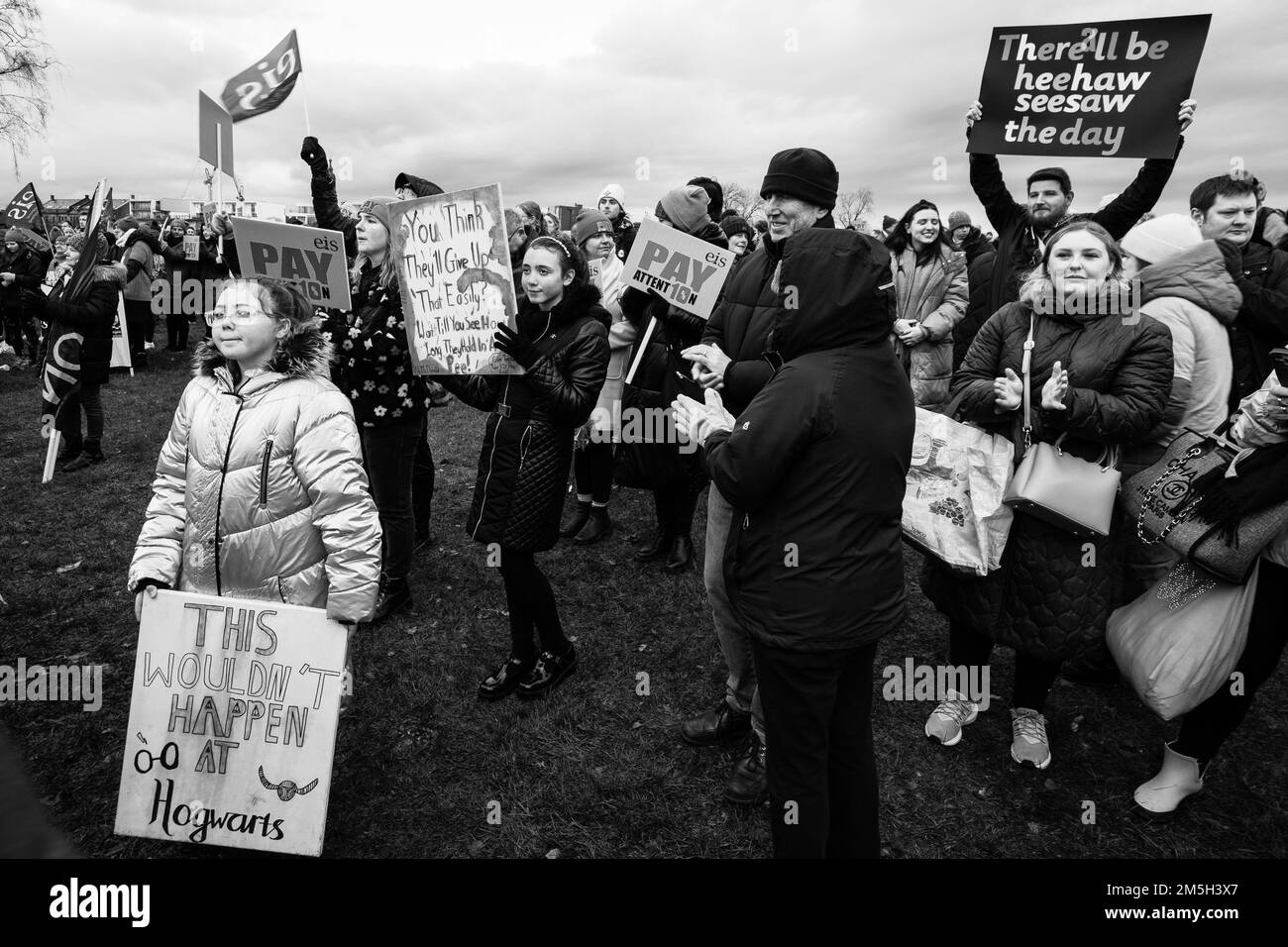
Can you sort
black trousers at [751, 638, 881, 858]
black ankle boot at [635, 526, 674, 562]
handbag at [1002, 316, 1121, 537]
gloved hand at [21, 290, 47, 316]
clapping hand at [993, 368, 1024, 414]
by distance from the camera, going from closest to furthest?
black trousers at [751, 638, 881, 858], handbag at [1002, 316, 1121, 537], clapping hand at [993, 368, 1024, 414], black ankle boot at [635, 526, 674, 562], gloved hand at [21, 290, 47, 316]

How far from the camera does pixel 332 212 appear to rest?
4352 mm

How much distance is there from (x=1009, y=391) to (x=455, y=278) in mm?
2561

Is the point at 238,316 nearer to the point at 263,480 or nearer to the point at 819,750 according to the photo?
the point at 263,480

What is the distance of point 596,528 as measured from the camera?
583 centimetres

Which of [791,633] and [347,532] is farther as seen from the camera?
[347,532]

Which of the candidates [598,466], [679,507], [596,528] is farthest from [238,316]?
A: [596,528]

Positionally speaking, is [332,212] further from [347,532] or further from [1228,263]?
[1228,263]

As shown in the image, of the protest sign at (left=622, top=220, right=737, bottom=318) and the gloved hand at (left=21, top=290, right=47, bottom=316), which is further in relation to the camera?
the gloved hand at (left=21, top=290, right=47, bottom=316)

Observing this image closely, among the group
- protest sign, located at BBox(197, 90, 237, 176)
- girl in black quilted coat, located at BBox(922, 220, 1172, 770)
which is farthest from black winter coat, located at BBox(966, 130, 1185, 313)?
protest sign, located at BBox(197, 90, 237, 176)

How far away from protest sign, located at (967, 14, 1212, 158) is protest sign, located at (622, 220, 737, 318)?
1.73m

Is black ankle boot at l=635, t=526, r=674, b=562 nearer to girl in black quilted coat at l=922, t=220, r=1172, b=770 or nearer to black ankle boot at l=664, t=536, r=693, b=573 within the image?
black ankle boot at l=664, t=536, r=693, b=573

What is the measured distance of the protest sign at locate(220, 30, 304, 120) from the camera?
5137 millimetres

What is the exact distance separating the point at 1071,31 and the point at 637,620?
4061 millimetres
